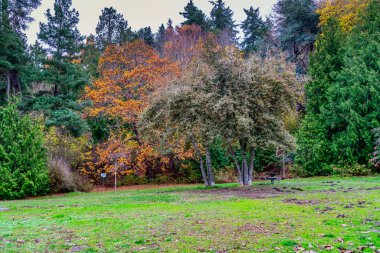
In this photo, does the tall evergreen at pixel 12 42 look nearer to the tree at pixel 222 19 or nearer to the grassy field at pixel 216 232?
the grassy field at pixel 216 232

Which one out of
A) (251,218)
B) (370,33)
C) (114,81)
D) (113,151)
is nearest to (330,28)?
(370,33)

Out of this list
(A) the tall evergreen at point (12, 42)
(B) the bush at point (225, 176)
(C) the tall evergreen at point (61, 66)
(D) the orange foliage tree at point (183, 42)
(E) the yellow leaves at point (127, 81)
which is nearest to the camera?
(E) the yellow leaves at point (127, 81)

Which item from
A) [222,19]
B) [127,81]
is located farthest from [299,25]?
[127,81]

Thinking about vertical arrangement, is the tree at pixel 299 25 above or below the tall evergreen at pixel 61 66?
above

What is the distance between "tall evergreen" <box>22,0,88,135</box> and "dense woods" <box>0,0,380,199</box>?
101 mm

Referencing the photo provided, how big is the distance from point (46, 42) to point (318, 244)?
29488mm

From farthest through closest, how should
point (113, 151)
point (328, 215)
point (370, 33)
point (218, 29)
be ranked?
point (218, 29) → point (370, 33) → point (113, 151) → point (328, 215)

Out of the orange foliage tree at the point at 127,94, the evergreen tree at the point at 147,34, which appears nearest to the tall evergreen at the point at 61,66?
the orange foliage tree at the point at 127,94

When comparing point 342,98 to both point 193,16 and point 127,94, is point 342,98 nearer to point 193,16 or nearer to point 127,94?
point 127,94

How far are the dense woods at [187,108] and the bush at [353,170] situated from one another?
4.0 inches

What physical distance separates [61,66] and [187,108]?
54.6 ft

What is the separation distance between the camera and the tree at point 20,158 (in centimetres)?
2068

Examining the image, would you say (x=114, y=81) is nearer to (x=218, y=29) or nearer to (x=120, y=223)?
(x=120, y=223)

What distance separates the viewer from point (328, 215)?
8.38 metres
